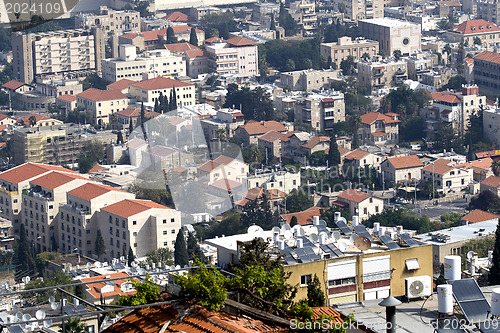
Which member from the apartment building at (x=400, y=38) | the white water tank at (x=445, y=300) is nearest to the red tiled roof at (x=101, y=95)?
the apartment building at (x=400, y=38)

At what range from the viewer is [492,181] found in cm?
2956

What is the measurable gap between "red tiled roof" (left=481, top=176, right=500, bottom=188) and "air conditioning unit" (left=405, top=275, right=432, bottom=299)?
20917 mm

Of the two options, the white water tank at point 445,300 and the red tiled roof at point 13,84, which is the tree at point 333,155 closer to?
the red tiled roof at point 13,84

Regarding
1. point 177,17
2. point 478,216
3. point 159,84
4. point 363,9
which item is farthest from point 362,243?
point 177,17

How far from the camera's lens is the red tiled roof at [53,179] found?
2732cm

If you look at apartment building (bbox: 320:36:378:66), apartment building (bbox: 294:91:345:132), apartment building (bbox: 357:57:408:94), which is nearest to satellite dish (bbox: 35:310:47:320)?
apartment building (bbox: 294:91:345:132)

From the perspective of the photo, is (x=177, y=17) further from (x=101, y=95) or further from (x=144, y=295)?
(x=144, y=295)

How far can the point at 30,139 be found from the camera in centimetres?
3347

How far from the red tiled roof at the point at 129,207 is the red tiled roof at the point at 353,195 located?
4196 mm

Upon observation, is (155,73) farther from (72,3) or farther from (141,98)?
(72,3)

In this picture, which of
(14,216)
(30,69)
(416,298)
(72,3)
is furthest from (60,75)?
(416,298)

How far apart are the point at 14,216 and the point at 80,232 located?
2.60 metres

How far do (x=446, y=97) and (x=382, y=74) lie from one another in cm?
524

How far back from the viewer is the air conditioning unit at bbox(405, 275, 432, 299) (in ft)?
28.1
